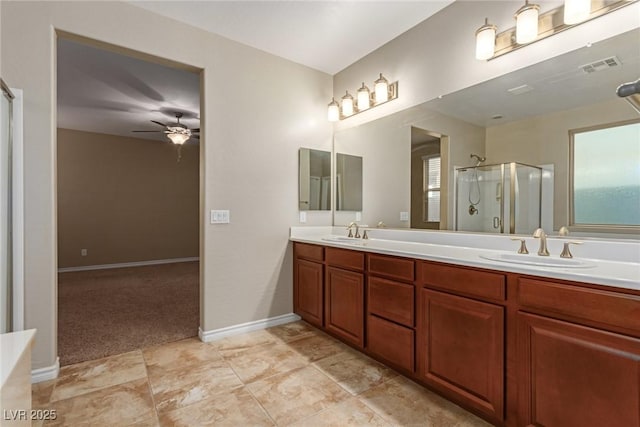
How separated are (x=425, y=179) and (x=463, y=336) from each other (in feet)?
4.23

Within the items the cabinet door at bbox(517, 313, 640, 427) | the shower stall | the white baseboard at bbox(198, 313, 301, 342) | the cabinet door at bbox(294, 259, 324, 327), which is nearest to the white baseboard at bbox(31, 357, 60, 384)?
the white baseboard at bbox(198, 313, 301, 342)

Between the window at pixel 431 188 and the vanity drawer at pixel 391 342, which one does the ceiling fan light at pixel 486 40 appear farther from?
the vanity drawer at pixel 391 342

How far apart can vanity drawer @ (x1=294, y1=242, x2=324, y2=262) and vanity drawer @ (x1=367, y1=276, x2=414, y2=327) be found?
630mm

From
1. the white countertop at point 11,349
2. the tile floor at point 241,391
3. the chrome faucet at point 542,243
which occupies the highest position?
the chrome faucet at point 542,243

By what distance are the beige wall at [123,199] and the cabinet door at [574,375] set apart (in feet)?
21.6

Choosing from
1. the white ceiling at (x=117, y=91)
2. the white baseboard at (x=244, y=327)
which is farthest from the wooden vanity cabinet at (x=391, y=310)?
the white ceiling at (x=117, y=91)

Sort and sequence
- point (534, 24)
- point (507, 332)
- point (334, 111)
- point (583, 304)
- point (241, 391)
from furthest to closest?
point (334, 111) → point (241, 391) → point (534, 24) → point (507, 332) → point (583, 304)

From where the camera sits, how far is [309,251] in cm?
278

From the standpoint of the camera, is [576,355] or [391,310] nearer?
[576,355]

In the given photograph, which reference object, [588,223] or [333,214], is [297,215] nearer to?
[333,214]

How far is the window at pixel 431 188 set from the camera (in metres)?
2.38

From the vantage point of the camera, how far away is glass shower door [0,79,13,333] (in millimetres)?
1747

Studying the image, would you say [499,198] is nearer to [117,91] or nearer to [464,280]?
[464,280]

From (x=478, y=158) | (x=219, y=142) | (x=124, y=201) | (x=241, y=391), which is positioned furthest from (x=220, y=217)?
(x=124, y=201)
